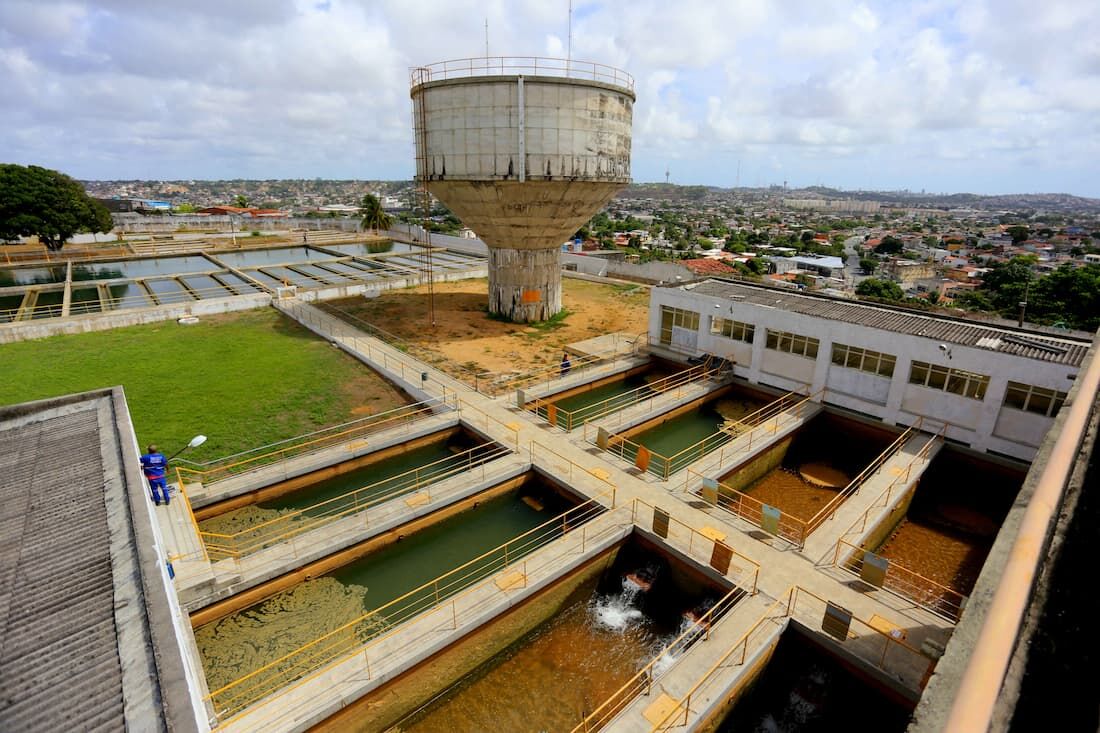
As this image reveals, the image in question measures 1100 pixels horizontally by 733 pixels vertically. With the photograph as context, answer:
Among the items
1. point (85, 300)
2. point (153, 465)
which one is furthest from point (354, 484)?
point (85, 300)

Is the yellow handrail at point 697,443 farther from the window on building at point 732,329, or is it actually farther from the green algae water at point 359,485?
the green algae water at point 359,485

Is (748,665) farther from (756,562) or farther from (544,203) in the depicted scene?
(544,203)

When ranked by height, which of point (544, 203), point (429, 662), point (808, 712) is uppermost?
point (544, 203)

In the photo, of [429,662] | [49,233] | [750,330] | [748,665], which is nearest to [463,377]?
[750,330]

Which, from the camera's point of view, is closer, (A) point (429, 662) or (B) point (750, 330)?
(A) point (429, 662)

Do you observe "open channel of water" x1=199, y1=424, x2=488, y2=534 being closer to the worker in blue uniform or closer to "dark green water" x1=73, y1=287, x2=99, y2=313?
the worker in blue uniform

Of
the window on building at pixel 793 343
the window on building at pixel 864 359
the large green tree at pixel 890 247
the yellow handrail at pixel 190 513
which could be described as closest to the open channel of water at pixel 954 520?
the window on building at pixel 864 359
